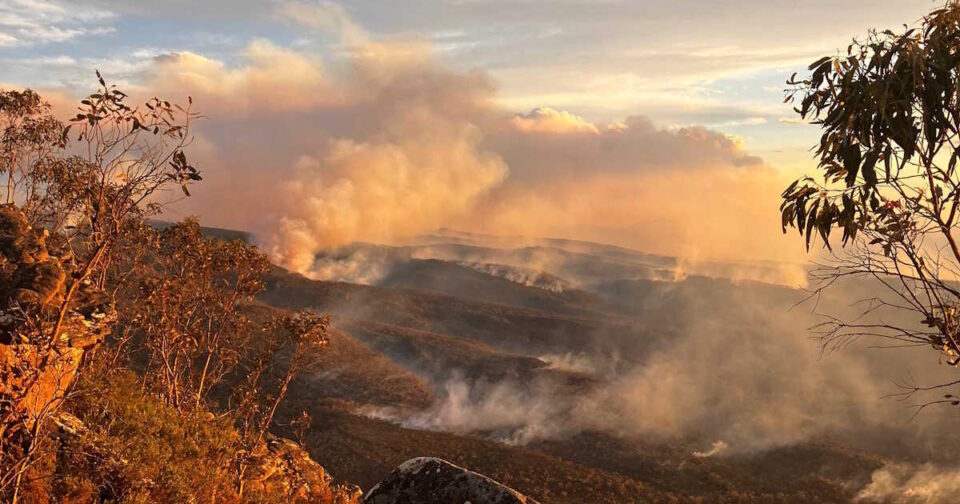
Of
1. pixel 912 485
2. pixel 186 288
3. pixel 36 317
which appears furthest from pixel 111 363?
pixel 912 485

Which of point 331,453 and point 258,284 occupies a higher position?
point 258,284

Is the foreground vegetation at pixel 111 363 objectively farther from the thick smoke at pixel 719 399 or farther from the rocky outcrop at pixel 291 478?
the thick smoke at pixel 719 399

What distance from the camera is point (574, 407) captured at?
64062 mm

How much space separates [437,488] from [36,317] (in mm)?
8611

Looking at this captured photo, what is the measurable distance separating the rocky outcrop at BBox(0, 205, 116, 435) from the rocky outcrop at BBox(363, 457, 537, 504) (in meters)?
7.04

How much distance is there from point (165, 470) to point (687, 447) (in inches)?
2017

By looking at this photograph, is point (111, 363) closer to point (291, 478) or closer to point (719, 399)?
point (291, 478)

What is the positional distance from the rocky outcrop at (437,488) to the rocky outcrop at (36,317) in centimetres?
704

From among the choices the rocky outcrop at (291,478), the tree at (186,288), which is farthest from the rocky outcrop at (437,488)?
the tree at (186,288)

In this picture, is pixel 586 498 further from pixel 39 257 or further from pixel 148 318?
pixel 39 257

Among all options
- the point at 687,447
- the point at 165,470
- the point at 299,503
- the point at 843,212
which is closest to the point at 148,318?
the point at 299,503

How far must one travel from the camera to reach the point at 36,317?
10203 millimetres

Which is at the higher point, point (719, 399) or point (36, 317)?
point (36, 317)

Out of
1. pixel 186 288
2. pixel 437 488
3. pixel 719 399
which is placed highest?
pixel 186 288
